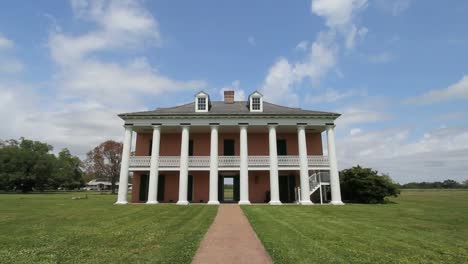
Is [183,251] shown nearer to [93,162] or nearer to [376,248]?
[376,248]

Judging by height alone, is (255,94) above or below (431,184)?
above

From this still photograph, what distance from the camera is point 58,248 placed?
612cm

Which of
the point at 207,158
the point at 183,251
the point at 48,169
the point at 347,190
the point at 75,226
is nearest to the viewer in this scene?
the point at 183,251

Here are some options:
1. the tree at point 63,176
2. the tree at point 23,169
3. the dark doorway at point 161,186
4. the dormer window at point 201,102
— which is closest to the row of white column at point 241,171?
the dormer window at point 201,102

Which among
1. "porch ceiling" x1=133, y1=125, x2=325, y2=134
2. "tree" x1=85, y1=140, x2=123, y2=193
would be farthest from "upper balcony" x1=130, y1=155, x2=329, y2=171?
"tree" x1=85, y1=140, x2=123, y2=193

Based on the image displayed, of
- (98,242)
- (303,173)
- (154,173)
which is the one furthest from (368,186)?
(98,242)

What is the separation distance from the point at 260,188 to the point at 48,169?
46702 millimetres

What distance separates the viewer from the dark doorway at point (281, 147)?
22.7m

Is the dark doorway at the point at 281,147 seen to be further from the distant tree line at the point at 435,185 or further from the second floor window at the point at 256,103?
the distant tree line at the point at 435,185

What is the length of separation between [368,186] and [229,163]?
37.6ft

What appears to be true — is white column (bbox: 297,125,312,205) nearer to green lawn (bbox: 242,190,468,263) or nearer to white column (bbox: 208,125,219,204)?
white column (bbox: 208,125,219,204)

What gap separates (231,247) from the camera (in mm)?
6305

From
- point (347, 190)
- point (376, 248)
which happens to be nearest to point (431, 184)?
point (347, 190)

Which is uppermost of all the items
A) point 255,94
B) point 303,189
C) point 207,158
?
point 255,94
